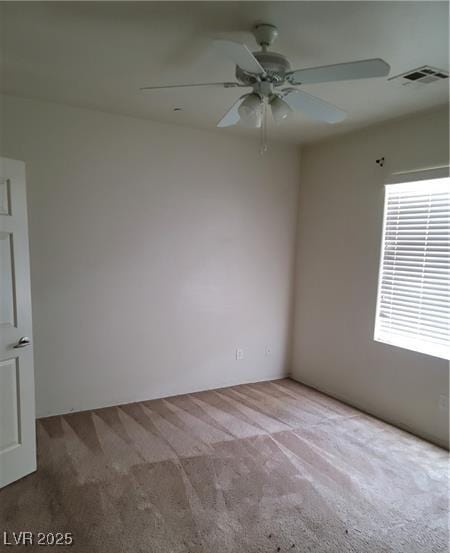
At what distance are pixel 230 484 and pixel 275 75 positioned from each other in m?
2.50

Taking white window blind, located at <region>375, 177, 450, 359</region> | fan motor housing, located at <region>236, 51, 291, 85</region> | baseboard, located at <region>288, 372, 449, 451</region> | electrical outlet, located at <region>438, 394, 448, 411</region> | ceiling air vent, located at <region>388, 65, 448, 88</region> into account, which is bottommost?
baseboard, located at <region>288, 372, 449, 451</region>

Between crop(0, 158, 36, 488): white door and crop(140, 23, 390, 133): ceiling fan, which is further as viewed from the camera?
crop(0, 158, 36, 488): white door

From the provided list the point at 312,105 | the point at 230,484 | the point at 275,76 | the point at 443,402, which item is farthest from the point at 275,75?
the point at 443,402

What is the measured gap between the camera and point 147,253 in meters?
3.70

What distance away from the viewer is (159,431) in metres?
3.20

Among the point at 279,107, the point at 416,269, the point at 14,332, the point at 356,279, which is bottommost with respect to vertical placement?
the point at 14,332

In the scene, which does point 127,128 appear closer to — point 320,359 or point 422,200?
point 422,200

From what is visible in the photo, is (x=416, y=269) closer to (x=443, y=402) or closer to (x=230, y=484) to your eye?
(x=443, y=402)

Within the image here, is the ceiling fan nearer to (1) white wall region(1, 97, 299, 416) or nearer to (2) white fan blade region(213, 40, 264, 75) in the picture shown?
(2) white fan blade region(213, 40, 264, 75)

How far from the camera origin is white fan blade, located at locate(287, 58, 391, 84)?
167 cm

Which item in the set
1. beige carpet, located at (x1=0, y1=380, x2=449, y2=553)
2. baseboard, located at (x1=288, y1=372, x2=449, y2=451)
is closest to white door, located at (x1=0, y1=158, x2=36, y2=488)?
beige carpet, located at (x1=0, y1=380, x2=449, y2=553)

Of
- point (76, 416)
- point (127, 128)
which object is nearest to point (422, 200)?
point (127, 128)

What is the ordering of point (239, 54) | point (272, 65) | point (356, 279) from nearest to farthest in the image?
point (239, 54)
point (272, 65)
point (356, 279)

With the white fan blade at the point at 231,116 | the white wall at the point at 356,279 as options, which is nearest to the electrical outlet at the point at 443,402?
the white wall at the point at 356,279
